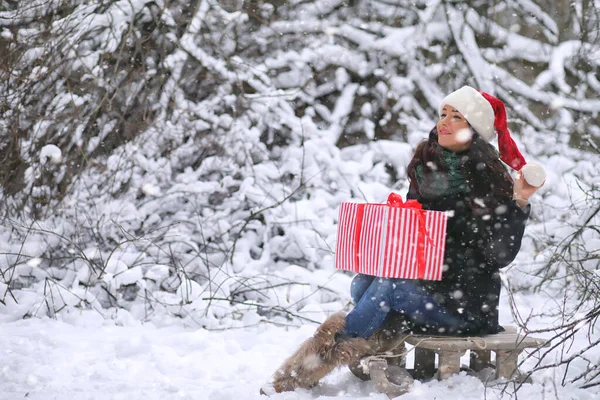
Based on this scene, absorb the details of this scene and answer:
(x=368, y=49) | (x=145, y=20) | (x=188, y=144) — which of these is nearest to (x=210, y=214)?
(x=188, y=144)

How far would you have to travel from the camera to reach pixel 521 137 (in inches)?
244

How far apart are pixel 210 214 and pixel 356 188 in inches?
53.0

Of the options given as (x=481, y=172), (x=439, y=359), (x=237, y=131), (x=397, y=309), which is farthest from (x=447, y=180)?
(x=237, y=131)

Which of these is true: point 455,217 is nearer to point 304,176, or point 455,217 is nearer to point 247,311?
point 247,311

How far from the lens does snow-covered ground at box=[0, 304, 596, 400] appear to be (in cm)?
243

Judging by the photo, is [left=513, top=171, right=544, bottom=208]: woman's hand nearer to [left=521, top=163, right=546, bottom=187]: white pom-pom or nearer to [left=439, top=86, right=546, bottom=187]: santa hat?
[left=521, top=163, right=546, bottom=187]: white pom-pom

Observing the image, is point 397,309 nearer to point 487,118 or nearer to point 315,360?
point 315,360

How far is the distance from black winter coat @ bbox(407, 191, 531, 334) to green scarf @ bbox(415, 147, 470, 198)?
31 millimetres

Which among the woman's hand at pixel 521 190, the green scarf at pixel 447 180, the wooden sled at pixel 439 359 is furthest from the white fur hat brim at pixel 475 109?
the wooden sled at pixel 439 359

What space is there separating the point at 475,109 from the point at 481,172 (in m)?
0.28

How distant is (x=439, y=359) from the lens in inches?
101

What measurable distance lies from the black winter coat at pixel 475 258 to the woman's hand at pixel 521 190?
0.03m

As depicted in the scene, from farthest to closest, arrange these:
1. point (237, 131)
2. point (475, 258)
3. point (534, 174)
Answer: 1. point (237, 131)
2. point (475, 258)
3. point (534, 174)

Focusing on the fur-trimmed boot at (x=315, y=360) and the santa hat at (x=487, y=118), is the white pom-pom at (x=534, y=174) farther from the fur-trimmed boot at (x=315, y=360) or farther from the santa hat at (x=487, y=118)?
the fur-trimmed boot at (x=315, y=360)
